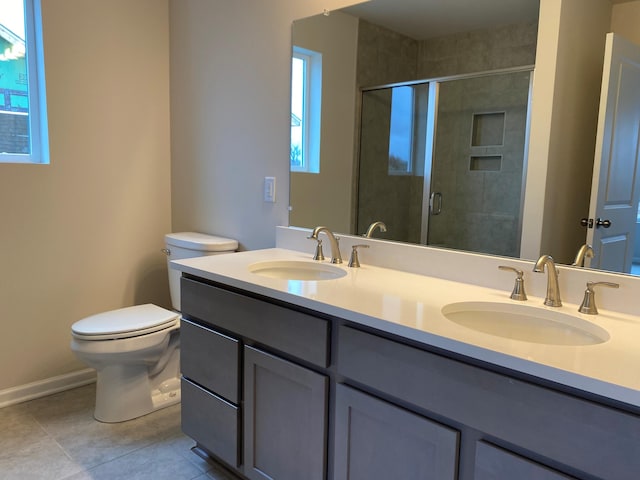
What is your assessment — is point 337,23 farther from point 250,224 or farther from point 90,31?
point 90,31

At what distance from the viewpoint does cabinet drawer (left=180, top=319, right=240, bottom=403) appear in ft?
5.62

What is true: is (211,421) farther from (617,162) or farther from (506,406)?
(617,162)

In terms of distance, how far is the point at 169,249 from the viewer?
2.63 metres

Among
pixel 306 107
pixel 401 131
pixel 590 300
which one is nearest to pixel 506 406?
pixel 590 300

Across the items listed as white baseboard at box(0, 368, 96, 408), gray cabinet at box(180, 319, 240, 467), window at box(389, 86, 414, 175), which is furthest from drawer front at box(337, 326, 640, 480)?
white baseboard at box(0, 368, 96, 408)

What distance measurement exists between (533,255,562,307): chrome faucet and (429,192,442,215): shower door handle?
1.39 ft

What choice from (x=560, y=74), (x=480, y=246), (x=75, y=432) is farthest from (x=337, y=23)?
(x=75, y=432)

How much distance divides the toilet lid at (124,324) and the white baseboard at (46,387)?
557 mm

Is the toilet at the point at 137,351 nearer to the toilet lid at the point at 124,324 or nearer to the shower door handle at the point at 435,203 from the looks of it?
the toilet lid at the point at 124,324

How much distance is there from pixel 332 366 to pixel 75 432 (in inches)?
57.9

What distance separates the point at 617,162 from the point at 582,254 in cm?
27

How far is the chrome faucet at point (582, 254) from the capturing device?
56.4 inches

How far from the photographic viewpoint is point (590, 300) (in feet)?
4.34

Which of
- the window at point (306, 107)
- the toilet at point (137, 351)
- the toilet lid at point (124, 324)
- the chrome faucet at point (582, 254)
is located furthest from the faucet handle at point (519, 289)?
the toilet lid at point (124, 324)
